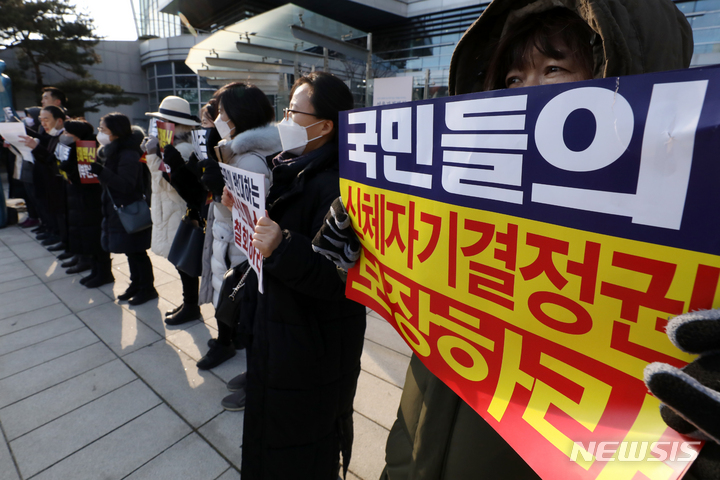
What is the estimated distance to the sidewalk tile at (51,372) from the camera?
8.51 ft

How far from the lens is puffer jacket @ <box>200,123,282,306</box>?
1.97 metres

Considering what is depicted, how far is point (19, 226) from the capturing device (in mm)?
7176

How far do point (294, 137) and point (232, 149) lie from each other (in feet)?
1.79

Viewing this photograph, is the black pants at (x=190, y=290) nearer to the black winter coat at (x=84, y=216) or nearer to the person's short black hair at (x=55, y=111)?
the black winter coat at (x=84, y=216)

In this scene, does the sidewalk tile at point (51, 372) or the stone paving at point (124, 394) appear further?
the sidewalk tile at point (51, 372)

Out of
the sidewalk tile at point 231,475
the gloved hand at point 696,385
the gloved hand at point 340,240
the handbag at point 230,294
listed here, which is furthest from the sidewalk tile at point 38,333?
the gloved hand at point 696,385

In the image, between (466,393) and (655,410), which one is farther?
(466,393)

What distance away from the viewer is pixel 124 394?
8.41 ft

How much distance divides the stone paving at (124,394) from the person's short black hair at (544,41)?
2054mm

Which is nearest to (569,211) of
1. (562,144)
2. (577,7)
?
(562,144)

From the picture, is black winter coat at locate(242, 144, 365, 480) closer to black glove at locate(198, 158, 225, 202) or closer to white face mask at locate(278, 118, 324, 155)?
white face mask at locate(278, 118, 324, 155)

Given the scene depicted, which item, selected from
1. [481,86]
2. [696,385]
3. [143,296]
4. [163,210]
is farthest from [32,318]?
[696,385]

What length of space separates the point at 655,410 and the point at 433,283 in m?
0.40

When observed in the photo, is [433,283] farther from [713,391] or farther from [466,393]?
[713,391]
